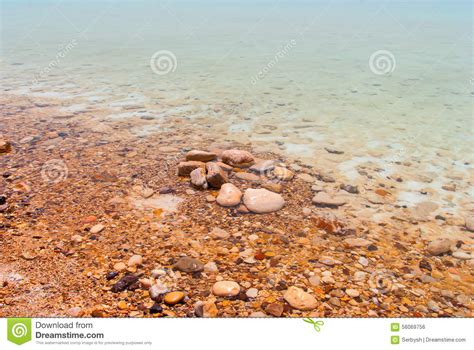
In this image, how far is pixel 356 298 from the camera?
3521 mm

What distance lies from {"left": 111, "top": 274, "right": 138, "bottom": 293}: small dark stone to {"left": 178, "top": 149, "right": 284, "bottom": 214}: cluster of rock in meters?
1.73

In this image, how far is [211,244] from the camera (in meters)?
4.29

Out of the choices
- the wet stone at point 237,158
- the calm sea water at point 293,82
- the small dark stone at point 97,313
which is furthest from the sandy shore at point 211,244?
the calm sea water at point 293,82

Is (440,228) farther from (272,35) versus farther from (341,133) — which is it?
(272,35)

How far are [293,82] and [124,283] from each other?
10055 millimetres

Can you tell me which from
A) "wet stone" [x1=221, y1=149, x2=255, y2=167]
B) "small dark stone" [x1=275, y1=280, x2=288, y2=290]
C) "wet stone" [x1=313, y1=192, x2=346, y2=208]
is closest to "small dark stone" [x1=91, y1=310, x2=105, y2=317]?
"small dark stone" [x1=275, y1=280, x2=288, y2=290]

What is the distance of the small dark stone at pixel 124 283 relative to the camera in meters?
3.51

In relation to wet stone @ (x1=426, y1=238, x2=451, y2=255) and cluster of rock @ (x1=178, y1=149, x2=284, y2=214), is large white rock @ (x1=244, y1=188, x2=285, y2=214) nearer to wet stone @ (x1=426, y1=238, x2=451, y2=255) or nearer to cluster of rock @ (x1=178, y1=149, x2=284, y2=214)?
cluster of rock @ (x1=178, y1=149, x2=284, y2=214)

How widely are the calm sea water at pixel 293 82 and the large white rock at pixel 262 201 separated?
187cm

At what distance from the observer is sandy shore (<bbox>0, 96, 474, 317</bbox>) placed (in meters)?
3.43

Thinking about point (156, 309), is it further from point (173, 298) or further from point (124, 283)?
point (124, 283)

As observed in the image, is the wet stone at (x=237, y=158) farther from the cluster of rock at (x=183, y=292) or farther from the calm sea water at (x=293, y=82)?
the cluster of rock at (x=183, y=292)
